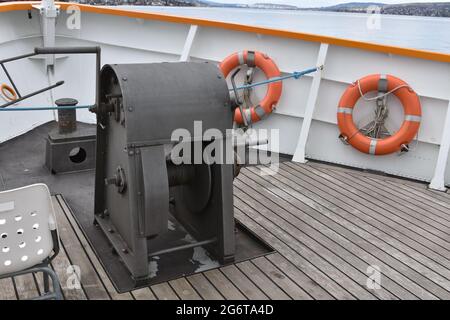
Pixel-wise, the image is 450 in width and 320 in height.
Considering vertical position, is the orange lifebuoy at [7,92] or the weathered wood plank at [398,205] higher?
the orange lifebuoy at [7,92]

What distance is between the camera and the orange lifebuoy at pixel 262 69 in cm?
406

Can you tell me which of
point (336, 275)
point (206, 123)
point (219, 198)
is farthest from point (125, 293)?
point (336, 275)

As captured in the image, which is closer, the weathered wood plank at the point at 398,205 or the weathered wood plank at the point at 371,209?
the weathered wood plank at the point at 371,209

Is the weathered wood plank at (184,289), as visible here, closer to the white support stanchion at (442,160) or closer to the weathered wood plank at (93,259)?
the weathered wood plank at (93,259)

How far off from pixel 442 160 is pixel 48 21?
366 cm

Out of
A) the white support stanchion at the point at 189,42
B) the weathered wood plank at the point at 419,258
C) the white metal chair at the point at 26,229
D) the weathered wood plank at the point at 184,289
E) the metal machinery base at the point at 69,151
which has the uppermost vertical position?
the white support stanchion at the point at 189,42

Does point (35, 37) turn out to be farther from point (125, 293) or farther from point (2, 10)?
point (125, 293)

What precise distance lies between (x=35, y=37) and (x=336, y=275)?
3790 mm

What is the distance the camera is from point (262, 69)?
162 inches

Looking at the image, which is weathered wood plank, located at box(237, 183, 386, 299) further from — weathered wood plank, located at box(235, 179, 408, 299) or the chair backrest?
the chair backrest

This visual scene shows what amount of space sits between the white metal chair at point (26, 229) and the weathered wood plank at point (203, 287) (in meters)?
0.70

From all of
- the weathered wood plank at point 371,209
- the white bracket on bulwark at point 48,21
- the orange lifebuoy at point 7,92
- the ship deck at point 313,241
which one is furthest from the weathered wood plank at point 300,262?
the white bracket on bulwark at point 48,21

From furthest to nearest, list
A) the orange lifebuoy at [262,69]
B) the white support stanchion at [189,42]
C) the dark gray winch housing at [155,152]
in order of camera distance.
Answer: the white support stanchion at [189,42] < the orange lifebuoy at [262,69] < the dark gray winch housing at [155,152]
